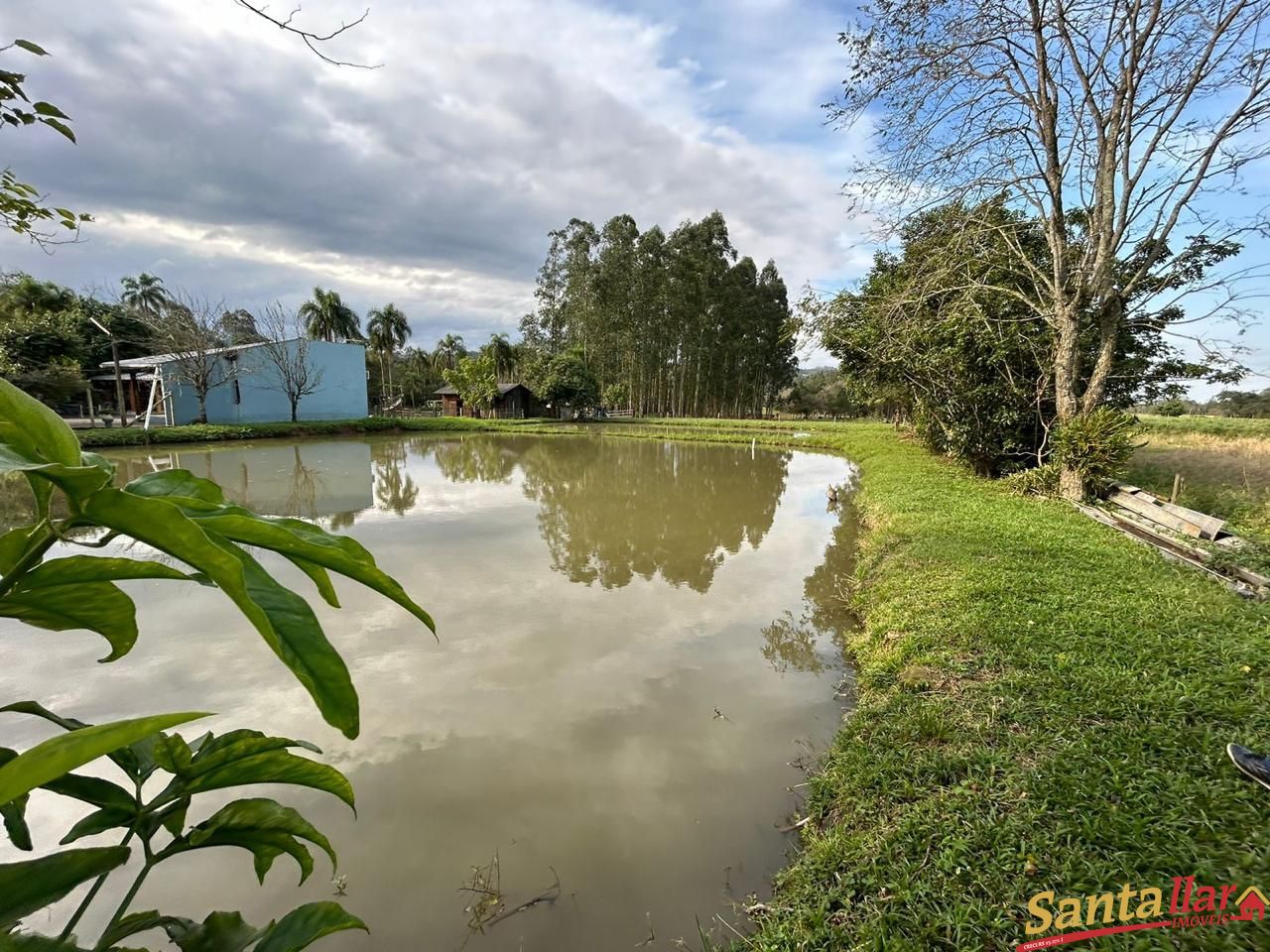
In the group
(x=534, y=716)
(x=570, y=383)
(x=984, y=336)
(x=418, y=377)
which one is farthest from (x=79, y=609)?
(x=418, y=377)

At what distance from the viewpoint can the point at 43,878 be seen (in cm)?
64

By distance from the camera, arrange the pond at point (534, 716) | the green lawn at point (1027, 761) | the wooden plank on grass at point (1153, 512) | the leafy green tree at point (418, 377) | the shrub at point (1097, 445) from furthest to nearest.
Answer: the leafy green tree at point (418, 377) < the shrub at point (1097, 445) < the wooden plank on grass at point (1153, 512) < the pond at point (534, 716) < the green lawn at point (1027, 761)

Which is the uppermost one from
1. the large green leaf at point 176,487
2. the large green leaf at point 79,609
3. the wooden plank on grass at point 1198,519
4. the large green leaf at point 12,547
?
the large green leaf at point 176,487

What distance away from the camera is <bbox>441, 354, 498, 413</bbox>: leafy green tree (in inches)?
1460

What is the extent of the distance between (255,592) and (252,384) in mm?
33414

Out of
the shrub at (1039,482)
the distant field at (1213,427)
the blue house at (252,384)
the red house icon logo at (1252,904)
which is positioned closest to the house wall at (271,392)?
the blue house at (252,384)

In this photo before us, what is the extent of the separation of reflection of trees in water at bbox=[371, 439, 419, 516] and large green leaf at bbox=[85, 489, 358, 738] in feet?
34.7

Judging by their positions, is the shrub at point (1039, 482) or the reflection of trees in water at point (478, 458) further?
the reflection of trees in water at point (478, 458)

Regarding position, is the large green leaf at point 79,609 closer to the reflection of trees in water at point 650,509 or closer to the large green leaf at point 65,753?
the large green leaf at point 65,753

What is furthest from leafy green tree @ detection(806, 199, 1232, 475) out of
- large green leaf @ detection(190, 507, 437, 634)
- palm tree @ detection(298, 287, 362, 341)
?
palm tree @ detection(298, 287, 362, 341)

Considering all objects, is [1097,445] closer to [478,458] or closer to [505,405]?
[478,458]

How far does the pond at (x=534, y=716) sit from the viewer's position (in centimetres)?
272

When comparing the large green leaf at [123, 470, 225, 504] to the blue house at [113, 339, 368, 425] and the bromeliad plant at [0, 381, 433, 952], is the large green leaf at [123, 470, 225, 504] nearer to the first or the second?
the bromeliad plant at [0, 381, 433, 952]

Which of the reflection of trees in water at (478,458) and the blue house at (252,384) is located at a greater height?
the blue house at (252,384)
